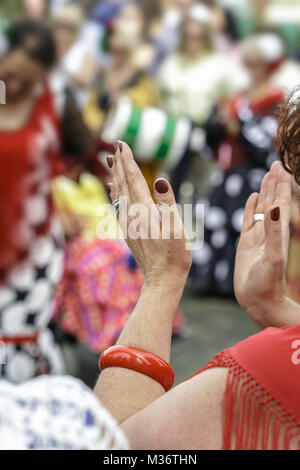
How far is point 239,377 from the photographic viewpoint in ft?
3.30

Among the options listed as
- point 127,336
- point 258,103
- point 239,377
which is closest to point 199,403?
point 239,377

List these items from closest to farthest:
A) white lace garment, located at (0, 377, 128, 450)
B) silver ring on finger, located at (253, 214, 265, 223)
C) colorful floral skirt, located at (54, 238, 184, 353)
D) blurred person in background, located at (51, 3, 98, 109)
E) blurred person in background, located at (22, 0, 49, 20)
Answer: white lace garment, located at (0, 377, 128, 450) < silver ring on finger, located at (253, 214, 265, 223) < colorful floral skirt, located at (54, 238, 184, 353) < blurred person in background, located at (51, 3, 98, 109) < blurred person in background, located at (22, 0, 49, 20)

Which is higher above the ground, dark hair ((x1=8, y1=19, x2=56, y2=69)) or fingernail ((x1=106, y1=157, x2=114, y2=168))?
dark hair ((x1=8, y1=19, x2=56, y2=69))

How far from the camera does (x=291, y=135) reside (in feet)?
3.65

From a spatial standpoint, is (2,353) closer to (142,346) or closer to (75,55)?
(142,346)

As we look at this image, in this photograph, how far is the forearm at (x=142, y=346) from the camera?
107 cm

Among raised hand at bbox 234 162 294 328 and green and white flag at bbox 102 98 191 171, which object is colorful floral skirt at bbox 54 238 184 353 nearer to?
green and white flag at bbox 102 98 191 171

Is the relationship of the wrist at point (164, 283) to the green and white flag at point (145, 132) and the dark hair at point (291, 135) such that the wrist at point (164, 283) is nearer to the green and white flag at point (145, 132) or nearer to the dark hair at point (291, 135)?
the dark hair at point (291, 135)

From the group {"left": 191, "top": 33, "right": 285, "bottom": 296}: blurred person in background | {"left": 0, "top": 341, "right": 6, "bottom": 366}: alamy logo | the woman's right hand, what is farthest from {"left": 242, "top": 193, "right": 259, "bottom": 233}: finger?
{"left": 191, "top": 33, "right": 285, "bottom": 296}: blurred person in background

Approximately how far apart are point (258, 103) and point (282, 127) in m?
3.59

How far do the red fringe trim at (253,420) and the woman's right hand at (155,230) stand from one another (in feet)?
0.80

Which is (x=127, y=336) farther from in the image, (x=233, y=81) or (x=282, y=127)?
(x=233, y=81)

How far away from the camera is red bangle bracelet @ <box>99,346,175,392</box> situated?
1097 millimetres

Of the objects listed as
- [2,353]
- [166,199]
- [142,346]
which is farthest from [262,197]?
[2,353]
